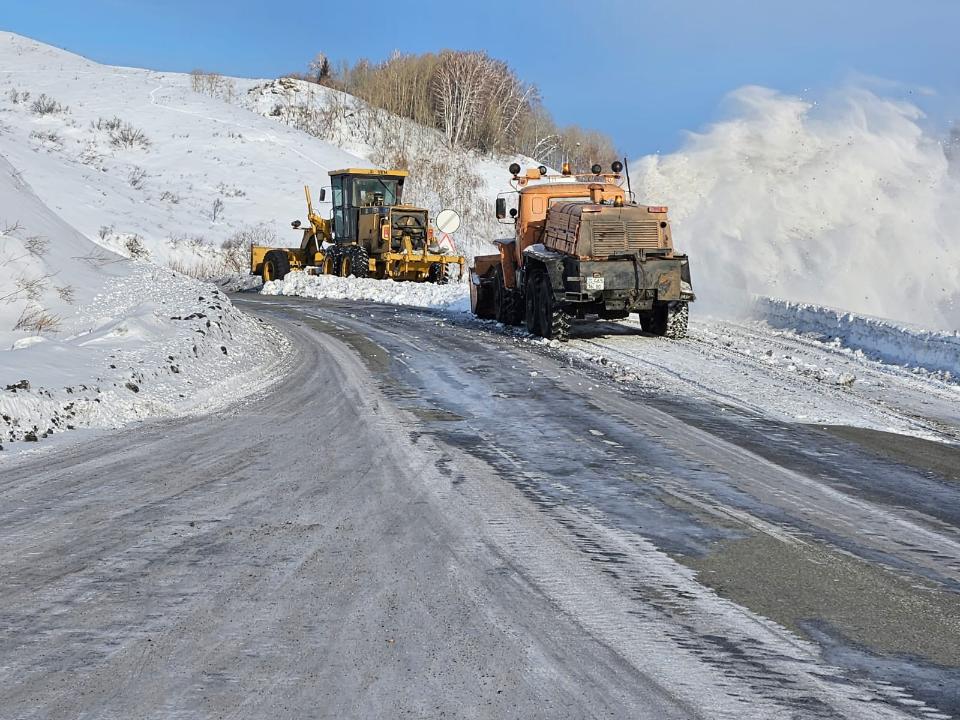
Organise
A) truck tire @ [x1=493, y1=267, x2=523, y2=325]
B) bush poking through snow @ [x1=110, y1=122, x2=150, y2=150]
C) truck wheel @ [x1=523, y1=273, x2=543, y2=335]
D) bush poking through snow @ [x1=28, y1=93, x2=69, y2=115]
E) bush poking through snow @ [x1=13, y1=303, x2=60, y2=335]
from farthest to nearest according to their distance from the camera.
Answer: bush poking through snow @ [x1=28, y1=93, x2=69, y2=115]
bush poking through snow @ [x1=110, y1=122, x2=150, y2=150]
truck tire @ [x1=493, y1=267, x2=523, y2=325]
truck wheel @ [x1=523, y1=273, x2=543, y2=335]
bush poking through snow @ [x1=13, y1=303, x2=60, y2=335]

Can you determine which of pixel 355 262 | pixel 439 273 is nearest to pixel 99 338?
pixel 355 262

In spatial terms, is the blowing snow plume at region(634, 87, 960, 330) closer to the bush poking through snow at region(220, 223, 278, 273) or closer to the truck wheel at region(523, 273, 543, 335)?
the truck wheel at region(523, 273, 543, 335)

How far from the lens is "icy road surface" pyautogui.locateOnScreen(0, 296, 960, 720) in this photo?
3.54 meters

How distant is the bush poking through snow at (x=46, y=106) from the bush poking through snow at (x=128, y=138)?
11.7ft

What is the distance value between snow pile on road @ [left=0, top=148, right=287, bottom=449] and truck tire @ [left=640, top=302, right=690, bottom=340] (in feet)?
18.6

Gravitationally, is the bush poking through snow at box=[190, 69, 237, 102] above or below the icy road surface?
above

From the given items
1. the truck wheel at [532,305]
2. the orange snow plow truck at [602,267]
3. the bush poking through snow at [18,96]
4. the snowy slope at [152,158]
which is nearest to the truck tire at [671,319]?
the orange snow plow truck at [602,267]

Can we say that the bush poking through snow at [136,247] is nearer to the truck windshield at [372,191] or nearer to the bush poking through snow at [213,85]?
the truck windshield at [372,191]

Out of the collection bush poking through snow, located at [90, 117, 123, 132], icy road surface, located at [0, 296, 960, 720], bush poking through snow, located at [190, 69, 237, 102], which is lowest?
icy road surface, located at [0, 296, 960, 720]

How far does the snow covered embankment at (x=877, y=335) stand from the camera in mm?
13695

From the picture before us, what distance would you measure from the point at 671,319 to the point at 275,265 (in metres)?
18.5

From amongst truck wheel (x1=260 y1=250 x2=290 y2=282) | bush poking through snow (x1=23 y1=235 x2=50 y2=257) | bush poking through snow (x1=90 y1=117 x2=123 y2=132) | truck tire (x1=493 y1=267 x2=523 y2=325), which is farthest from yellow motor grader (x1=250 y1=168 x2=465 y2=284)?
bush poking through snow (x1=90 y1=117 x2=123 y2=132)

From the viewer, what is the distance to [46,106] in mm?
58438

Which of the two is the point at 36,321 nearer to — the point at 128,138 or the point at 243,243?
the point at 243,243
